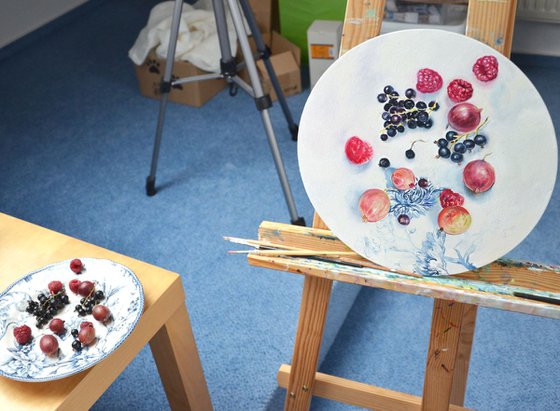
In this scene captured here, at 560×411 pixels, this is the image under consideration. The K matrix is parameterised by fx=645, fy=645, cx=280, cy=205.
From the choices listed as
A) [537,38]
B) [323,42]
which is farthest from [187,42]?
[537,38]

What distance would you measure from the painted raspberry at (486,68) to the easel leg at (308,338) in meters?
0.42

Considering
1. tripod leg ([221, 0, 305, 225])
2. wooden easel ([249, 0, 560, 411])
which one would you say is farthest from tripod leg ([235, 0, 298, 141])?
wooden easel ([249, 0, 560, 411])

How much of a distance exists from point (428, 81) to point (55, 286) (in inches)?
26.7

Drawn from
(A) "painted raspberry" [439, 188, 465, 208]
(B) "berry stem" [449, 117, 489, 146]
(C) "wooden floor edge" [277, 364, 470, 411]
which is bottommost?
(C) "wooden floor edge" [277, 364, 470, 411]

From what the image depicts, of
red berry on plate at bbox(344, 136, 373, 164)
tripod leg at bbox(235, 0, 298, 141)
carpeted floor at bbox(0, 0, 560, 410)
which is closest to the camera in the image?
red berry on plate at bbox(344, 136, 373, 164)

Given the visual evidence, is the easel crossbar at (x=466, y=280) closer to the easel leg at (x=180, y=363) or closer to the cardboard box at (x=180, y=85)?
the easel leg at (x=180, y=363)

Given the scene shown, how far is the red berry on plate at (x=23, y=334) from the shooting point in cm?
99

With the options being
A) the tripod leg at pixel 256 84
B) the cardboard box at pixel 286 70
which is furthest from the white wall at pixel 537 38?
the tripod leg at pixel 256 84

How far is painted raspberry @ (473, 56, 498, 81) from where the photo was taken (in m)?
0.85

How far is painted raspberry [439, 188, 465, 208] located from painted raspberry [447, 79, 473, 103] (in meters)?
0.14

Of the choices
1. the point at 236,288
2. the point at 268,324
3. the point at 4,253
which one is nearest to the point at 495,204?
the point at 4,253

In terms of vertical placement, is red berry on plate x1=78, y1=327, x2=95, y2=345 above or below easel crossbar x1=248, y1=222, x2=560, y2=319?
below

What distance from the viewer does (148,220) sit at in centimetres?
221

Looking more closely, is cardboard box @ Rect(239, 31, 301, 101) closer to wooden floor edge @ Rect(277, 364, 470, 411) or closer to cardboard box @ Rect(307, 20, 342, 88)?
cardboard box @ Rect(307, 20, 342, 88)
